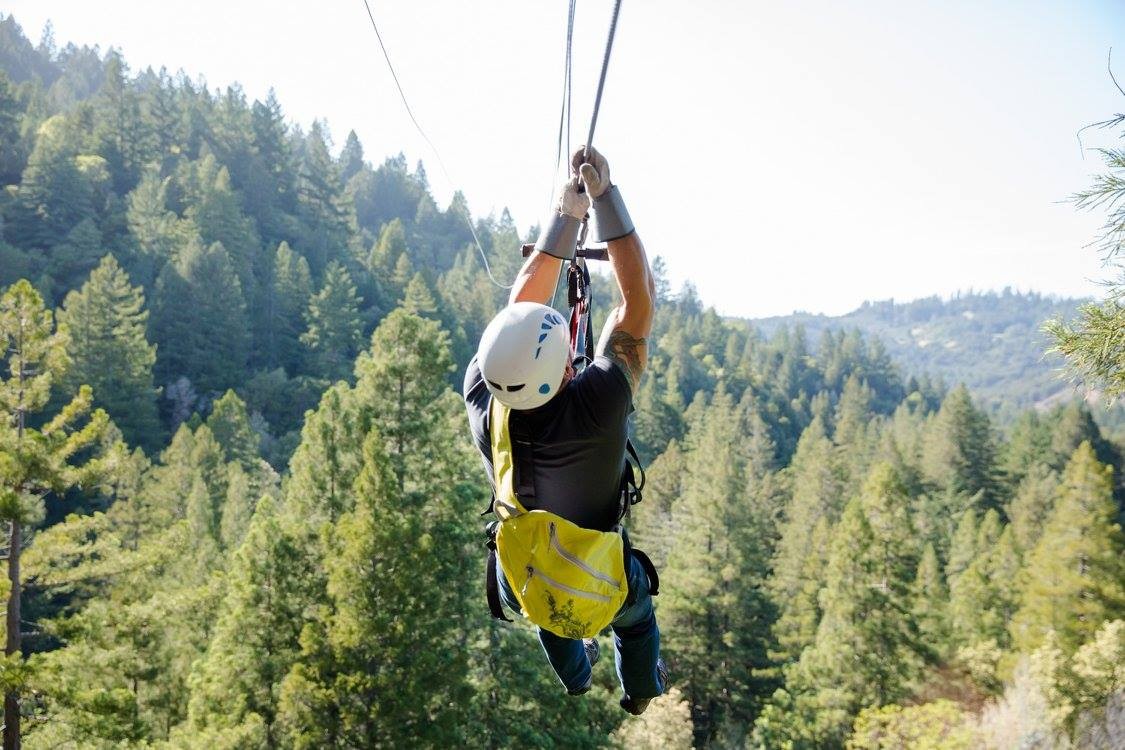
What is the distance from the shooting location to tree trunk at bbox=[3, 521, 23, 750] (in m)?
9.93

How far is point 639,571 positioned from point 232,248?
65595 millimetres

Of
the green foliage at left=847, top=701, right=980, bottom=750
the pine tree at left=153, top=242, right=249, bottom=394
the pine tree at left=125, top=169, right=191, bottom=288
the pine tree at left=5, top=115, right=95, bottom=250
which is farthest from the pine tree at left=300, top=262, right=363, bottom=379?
the green foliage at left=847, top=701, right=980, bottom=750

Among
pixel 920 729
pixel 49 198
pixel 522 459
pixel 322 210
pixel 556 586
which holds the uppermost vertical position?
pixel 322 210

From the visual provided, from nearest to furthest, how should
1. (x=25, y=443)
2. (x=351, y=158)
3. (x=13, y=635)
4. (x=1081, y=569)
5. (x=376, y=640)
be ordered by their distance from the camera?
1. (x=25, y=443)
2. (x=13, y=635)
3. (x=376, y=640)
4. (x=1081, y=569)
5. (x=351, y=158)

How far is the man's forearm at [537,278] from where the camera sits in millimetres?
3227

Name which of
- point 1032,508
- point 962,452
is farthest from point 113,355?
point 962,452

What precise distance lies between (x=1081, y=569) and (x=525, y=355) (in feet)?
85.7

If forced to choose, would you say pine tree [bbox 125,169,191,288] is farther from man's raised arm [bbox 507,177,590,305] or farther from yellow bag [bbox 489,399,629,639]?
yellow bag [bbox 489,399,629,639]

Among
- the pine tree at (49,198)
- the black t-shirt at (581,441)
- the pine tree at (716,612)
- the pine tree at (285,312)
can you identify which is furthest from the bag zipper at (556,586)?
the pine tree at (49,198)

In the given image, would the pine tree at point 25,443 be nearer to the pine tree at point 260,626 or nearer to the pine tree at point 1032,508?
the pine tree at point 260,626

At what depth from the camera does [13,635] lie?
33.6 feet

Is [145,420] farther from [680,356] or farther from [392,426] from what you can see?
[680,356]

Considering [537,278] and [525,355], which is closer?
[525,355]

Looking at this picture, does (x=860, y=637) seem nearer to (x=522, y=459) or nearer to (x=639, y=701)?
(x=639, y=701)
